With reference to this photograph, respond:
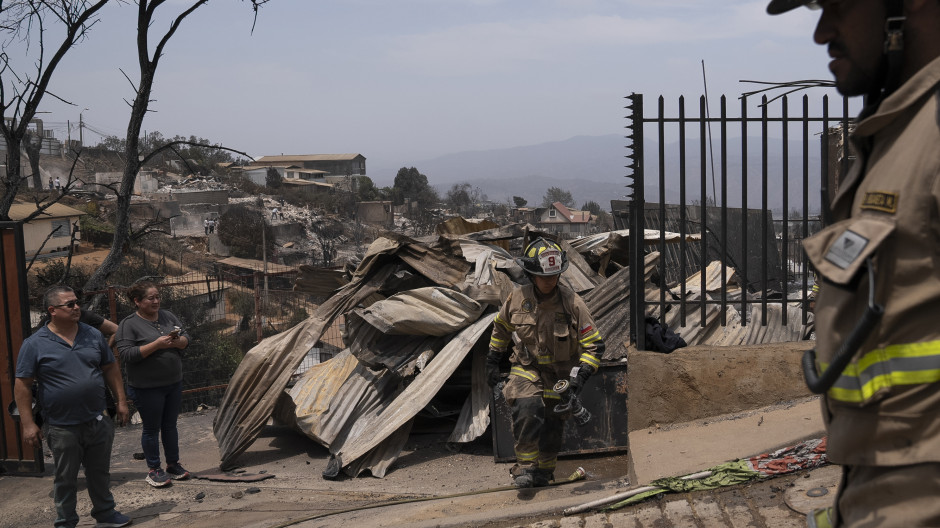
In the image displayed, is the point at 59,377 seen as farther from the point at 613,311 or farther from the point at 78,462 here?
the point at 613,311

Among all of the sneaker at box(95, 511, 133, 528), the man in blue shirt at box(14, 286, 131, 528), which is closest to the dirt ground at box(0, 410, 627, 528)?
the sneaker at box(95, 511, 133, 528)

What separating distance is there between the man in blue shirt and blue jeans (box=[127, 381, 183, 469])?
46.4 inches

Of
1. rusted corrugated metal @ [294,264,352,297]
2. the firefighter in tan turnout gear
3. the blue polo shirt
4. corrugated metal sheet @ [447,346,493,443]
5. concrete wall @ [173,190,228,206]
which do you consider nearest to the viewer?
the blue polo shirt

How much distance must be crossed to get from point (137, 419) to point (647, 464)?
8142 millimetres

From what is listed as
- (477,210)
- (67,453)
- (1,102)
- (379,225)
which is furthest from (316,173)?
(67,453)

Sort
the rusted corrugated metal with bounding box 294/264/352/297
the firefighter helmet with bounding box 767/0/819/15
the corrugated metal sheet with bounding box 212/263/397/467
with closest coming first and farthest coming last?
1. the firefighter helmet with bounding box 767/0/819/15
2. the corrugated metal sheet with bounding box 212/263/397/467
3. the rusted corrugated metal with bounding box 294/264/352/297

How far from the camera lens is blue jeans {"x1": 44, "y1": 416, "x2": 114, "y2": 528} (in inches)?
233

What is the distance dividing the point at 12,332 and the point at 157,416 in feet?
5.35

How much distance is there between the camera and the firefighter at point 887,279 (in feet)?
5.81

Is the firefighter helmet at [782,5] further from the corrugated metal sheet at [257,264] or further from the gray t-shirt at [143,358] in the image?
the corrugated metal sheet at [257,264]

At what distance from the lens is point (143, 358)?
7.20 metres

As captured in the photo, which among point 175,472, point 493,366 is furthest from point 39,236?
point 493,366

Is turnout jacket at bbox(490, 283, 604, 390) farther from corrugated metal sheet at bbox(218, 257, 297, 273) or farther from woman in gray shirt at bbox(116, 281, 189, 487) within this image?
corrugated metal sheet at bbox(218, 257, 297, 273)

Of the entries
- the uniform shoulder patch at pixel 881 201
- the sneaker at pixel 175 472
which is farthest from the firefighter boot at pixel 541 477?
the uniform shoulder patch at pixel 881 201
